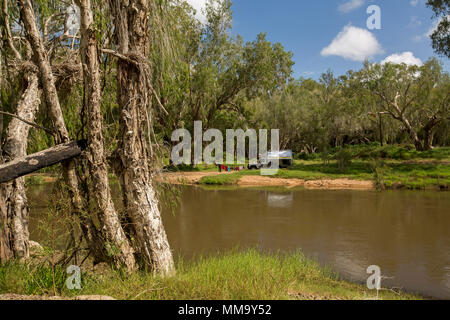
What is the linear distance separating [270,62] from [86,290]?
73.5 feet

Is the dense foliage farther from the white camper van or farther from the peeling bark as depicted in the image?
the peeling bark

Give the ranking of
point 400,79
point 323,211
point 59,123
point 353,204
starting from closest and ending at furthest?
1. point 59,123
2. point 323,211
3. point 353,204
4. point 400,79

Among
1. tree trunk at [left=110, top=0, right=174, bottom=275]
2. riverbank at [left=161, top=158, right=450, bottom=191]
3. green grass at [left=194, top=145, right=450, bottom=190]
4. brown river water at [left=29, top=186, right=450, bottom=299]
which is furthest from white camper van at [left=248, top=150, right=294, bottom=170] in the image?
tree trunk at [left=110, top=0, right=174, bottom=275]

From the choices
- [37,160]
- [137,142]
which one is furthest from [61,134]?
[137,142]

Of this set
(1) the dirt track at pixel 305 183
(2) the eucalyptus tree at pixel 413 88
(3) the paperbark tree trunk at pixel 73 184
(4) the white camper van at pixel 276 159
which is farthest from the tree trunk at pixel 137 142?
(2) the eucalyptus tree at pixel 413 88

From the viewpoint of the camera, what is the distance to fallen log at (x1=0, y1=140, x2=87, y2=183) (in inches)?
159

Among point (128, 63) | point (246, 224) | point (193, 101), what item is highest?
point (193, 101)

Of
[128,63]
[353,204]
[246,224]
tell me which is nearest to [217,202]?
[246,224]

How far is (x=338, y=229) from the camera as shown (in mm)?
10711

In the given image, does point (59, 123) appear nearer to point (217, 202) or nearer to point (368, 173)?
point (217, 202)

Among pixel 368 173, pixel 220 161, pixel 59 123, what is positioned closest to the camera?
pixel 59 123

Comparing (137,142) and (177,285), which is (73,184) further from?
(177,285)

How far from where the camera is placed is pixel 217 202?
15500 mm

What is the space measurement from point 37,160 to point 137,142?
1.24 m
